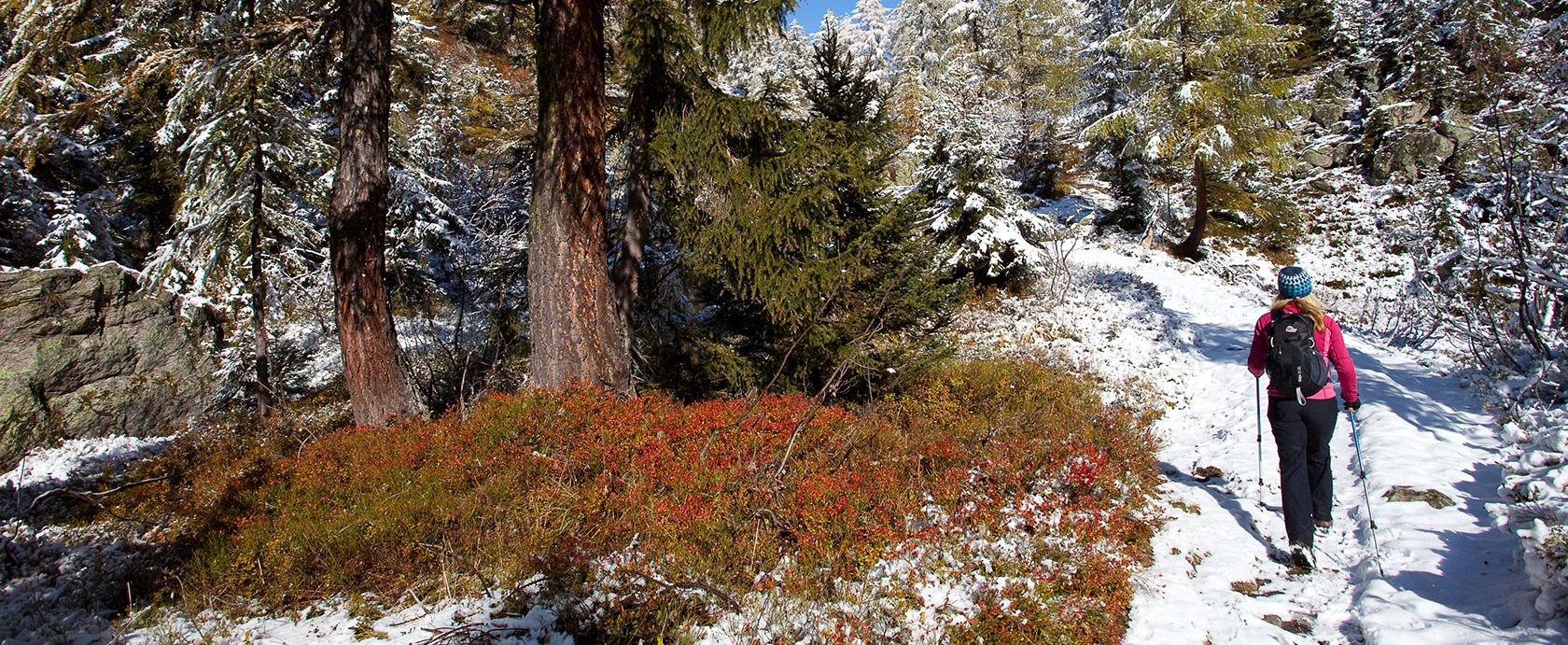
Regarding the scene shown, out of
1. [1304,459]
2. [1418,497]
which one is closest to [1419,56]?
[1418,497]

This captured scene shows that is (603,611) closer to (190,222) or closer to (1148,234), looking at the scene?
(190,222)

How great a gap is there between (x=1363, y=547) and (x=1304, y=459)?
2.24 feet

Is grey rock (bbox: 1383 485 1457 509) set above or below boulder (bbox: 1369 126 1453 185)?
below

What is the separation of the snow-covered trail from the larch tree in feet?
35.5

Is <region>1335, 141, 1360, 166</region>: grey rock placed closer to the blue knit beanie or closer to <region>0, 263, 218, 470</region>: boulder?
the blue knit beanie

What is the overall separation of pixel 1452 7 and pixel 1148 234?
53.5ft

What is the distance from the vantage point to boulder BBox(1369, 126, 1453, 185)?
21219 mm

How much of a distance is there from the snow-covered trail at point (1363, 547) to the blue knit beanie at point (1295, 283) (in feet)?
5.35

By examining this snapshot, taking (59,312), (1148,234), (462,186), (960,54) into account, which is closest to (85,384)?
(59,312)

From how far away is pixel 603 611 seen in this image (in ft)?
11.2

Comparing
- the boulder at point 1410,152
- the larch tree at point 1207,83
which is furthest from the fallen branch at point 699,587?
the boulder at point 1410,152

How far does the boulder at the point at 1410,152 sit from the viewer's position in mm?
21219

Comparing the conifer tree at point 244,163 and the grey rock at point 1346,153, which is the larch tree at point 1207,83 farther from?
the conifer tree at point 244,163

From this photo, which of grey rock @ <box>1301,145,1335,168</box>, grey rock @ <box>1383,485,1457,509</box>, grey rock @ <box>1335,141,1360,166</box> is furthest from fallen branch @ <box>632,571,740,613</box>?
grey rock @ <box>1335,141,1360,166</box>
